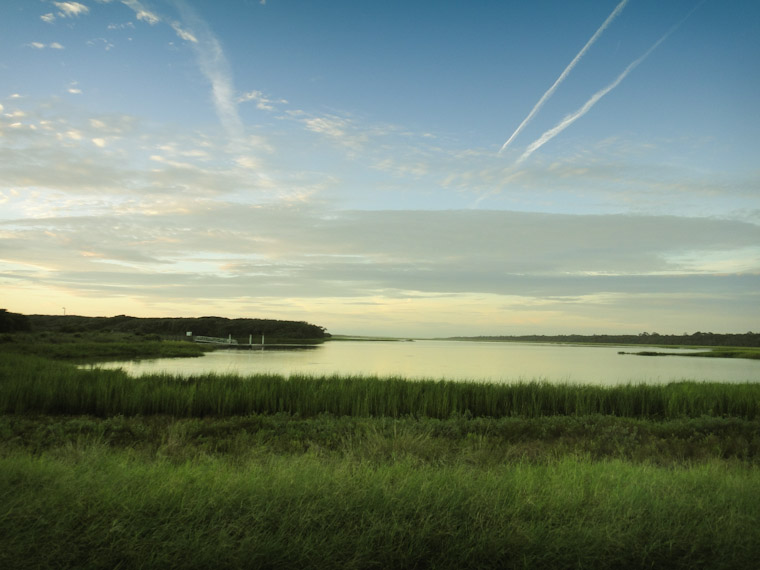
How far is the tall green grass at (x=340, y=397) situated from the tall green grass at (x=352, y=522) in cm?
680

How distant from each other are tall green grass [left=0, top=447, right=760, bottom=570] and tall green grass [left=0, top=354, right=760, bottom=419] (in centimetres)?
680

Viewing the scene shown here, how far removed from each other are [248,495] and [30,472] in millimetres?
1881

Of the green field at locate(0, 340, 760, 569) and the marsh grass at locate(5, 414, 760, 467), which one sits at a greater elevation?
the green field at locate(0, 340, 760, 569)

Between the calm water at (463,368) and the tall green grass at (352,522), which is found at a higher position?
the tall green grass at (352,522)

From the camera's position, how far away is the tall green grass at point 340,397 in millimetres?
11078

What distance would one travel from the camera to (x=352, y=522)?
11.0ft

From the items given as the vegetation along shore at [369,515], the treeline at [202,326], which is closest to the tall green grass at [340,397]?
the vegetation along shore at [369,515]

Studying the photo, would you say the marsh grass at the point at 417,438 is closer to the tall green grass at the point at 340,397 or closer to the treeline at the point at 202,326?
the tall green grass at the point at 340,397

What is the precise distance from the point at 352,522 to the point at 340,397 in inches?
333

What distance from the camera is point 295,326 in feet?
256

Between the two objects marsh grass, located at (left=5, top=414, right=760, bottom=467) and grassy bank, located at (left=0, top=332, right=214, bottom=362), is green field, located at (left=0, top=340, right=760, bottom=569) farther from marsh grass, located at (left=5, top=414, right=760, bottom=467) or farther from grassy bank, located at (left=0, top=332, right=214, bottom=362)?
grassy bank, located at (left=0, top=332, right=214, bottom=362)

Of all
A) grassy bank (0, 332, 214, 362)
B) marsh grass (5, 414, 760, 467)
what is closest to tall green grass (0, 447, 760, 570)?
marsh grass (5, 414, 760, 467)

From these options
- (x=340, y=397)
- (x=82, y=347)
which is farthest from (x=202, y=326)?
(x=340, y=397)

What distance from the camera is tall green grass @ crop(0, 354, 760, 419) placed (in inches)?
436
